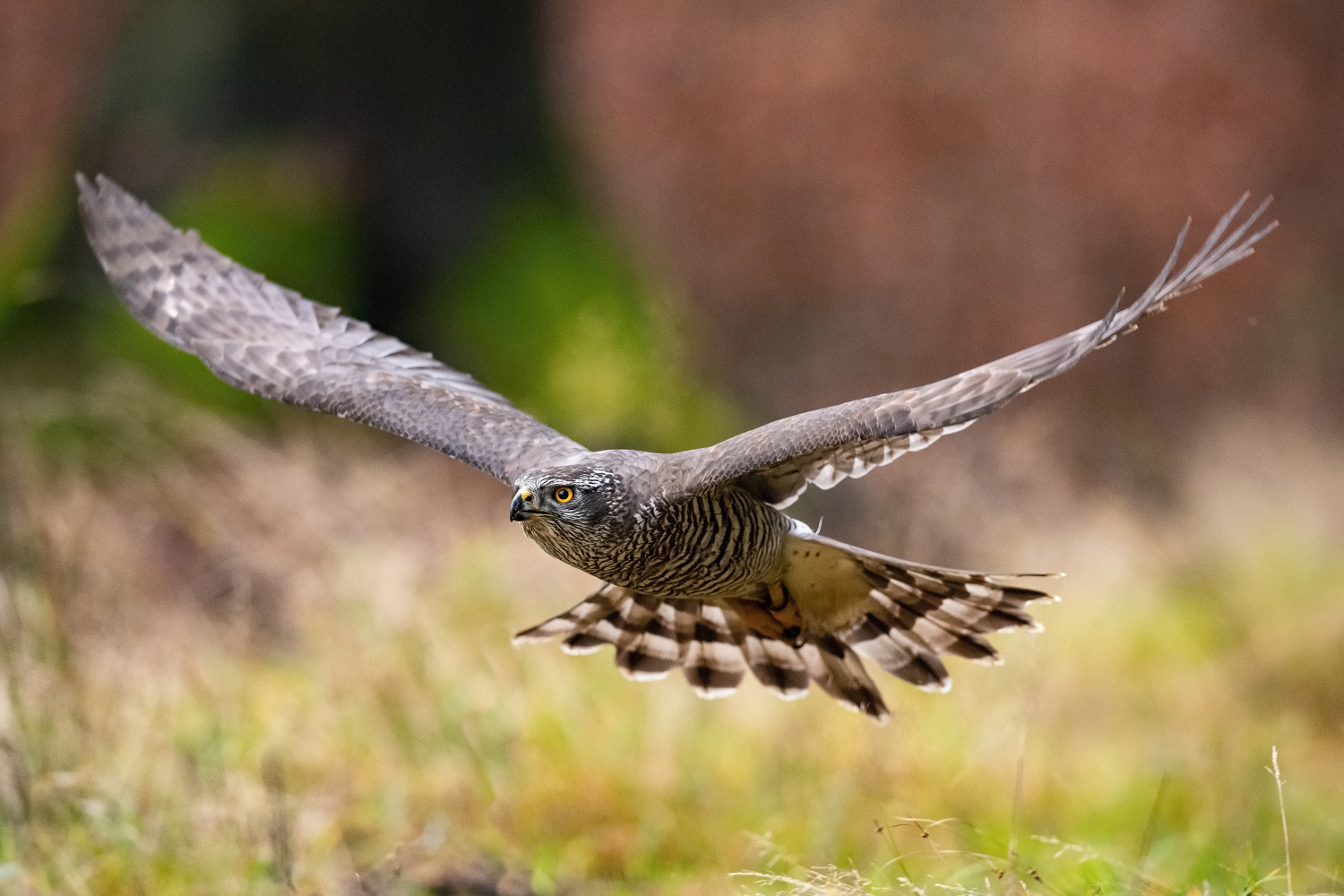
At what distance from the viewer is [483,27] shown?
9.47 metres

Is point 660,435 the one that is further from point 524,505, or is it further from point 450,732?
point 524,505

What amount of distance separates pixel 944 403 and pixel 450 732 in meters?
2.71

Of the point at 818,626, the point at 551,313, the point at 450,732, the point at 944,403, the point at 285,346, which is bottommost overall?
the point at 450,732

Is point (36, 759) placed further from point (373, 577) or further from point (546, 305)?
point (546, 305)

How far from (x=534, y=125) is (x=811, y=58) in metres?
5.76

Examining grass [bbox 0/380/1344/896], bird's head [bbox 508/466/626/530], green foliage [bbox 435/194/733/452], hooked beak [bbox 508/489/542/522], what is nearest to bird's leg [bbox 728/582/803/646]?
grass [bbox 0/380/1344/896]

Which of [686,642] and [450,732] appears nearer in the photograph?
[686,642]

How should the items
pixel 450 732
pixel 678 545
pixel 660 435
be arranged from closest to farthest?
1. pixel 678 545
2. pixel 450 732
3. pixel 660 435

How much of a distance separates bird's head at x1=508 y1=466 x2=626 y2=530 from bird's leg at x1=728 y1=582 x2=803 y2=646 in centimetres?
91

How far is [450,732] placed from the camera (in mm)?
5059

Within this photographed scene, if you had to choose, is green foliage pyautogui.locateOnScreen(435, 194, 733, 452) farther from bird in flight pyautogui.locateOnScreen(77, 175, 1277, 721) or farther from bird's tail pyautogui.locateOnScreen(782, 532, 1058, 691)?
bird's tail pyautogui.locateOnScreen(782, 532, 1058, 691)

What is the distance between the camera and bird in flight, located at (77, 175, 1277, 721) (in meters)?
3.18

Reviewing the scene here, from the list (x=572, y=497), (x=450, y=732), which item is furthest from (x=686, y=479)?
(x=450, y=732)

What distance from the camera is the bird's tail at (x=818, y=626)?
398cm
